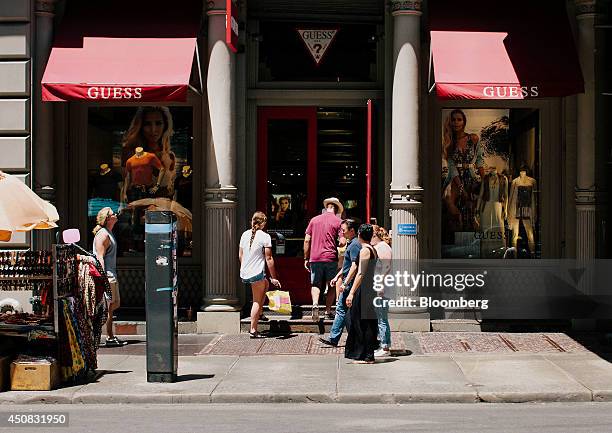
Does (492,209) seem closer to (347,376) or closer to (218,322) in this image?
(218,322)

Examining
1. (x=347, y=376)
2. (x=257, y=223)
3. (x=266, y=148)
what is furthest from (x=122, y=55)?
(x=347, y=376)

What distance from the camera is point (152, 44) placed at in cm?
1565

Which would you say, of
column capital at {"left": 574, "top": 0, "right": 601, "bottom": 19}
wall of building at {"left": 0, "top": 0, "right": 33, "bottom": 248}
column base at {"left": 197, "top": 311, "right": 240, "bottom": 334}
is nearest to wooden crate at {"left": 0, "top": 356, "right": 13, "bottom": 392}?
column base at {"left": 197, "top": 311, "right": 240, "bottom": 334}

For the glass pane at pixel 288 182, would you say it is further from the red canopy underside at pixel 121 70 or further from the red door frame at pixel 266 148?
the red canopy underside at pixel 121 70

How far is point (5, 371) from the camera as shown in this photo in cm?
1152

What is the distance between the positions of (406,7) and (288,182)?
3.45 meters

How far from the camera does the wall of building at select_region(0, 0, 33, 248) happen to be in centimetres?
1559

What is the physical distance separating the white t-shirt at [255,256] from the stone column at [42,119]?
3.15 m

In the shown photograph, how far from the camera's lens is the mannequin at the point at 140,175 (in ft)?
55.3

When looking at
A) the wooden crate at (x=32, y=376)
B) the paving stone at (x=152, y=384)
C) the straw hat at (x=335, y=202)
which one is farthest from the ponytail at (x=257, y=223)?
the wooden crate at (x=32, y=376)

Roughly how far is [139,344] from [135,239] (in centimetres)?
242

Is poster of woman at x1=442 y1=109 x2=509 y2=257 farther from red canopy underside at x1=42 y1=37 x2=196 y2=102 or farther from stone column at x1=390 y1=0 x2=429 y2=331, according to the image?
red canopy underside at x1=42 y1=37 x2=196 y2=102

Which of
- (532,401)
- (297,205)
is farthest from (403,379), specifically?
(297,205)

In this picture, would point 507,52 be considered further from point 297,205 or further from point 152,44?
point 152,44
